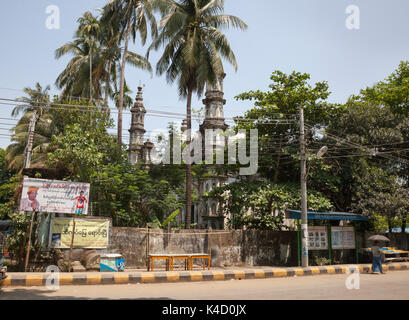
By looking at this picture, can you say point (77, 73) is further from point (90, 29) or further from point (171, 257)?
point (171, 257)

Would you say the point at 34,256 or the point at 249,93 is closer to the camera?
the point at 34,256

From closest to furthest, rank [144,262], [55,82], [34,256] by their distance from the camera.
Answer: [34,256] < [144,262] < [55,82]

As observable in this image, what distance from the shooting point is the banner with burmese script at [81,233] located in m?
13.0

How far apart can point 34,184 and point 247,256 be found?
9.84m

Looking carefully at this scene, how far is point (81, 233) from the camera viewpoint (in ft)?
43.7

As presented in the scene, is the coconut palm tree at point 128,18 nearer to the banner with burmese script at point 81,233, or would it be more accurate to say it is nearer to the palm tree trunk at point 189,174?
the palm tree trunk at point 189,174

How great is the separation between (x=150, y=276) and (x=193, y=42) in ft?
42.0

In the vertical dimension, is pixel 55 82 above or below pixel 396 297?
above

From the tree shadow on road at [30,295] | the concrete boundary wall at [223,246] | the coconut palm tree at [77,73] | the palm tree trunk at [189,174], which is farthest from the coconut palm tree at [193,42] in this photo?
the tree shadow on road at [30,295]

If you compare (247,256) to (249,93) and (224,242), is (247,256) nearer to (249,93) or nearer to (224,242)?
(224,242)

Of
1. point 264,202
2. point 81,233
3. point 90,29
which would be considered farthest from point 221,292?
point 90,29

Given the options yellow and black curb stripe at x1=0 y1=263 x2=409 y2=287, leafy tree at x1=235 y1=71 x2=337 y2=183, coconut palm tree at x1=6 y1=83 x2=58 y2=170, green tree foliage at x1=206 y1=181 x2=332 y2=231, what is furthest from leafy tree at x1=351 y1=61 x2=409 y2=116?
coconut palm tree at x1=6 y1=83 x2=58 y2=170
